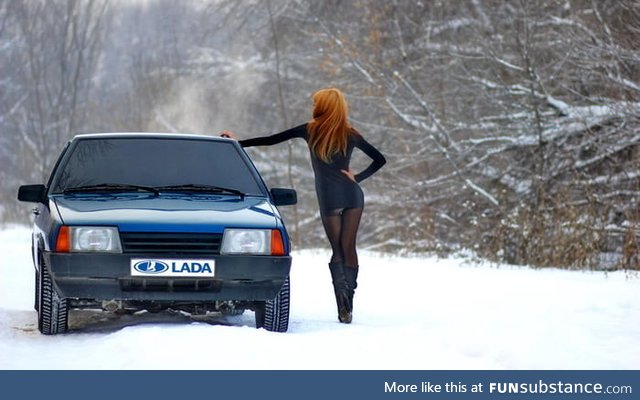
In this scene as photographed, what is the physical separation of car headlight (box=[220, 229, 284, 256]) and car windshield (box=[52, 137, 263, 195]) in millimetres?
803

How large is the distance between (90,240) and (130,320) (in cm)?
133

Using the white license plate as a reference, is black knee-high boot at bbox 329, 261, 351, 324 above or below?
below

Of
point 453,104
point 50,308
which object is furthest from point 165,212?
point 453,104

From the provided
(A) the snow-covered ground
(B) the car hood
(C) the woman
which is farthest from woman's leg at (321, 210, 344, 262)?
(B) the car hood

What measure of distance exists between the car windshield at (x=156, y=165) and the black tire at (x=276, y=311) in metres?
0.91

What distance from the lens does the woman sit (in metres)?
7.94

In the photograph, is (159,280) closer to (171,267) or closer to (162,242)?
(171,267)

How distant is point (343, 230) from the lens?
8.04m

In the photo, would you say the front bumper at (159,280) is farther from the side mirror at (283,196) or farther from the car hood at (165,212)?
the side mirror at (283,196)

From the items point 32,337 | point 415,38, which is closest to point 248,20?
point 415,38

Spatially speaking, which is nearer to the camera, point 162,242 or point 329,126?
point 162,242

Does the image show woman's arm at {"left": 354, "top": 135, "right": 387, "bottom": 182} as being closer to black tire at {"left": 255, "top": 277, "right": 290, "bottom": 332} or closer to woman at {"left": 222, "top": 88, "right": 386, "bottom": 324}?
woman at {"left": 222, "top": 88, "right": 386, "bottom": 324}

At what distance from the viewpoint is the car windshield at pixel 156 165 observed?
24.9 feet

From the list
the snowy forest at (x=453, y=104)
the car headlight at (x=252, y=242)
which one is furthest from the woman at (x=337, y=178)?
the snowy forest at (x=453, y=104)
